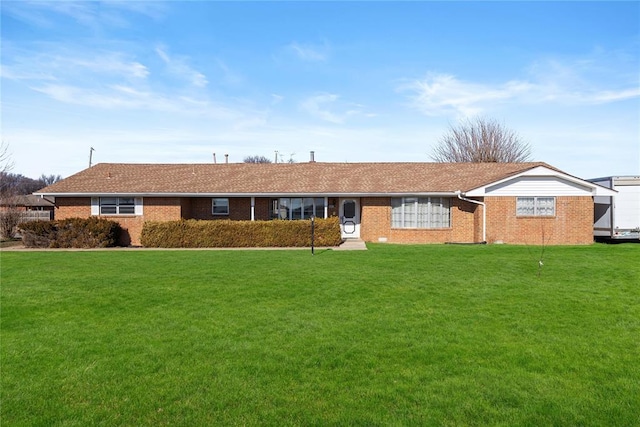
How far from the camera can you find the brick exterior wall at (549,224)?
2155 cm

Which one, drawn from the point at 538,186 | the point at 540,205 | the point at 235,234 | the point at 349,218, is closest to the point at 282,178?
the point at 349,218

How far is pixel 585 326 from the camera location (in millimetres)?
7449

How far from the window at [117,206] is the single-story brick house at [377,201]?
1.9 inches

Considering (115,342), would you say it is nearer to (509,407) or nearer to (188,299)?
(188,299)


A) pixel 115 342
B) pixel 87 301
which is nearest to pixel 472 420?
pixel 115 342

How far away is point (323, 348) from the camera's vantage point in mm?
6543

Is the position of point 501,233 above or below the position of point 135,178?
below

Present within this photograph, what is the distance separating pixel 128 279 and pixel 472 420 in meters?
9.67

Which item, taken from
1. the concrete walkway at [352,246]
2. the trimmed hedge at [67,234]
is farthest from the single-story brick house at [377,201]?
the trimmed hedge at [67,234]

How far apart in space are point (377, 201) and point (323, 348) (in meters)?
17.0

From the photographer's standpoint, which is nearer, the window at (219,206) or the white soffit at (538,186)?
the white soffit at (538,186)

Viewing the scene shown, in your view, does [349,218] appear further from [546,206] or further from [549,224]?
[549,224]

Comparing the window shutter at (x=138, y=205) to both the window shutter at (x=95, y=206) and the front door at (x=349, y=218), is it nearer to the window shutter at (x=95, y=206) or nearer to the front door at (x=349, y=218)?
the window shutter at (x=95, y=206)

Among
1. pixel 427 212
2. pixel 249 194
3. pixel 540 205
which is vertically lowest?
pixel 427 212
